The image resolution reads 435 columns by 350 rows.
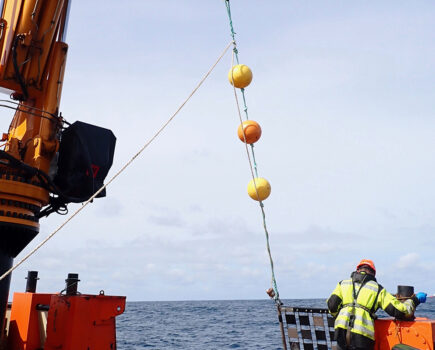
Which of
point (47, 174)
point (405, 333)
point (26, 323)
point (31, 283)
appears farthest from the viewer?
point (31, 283)

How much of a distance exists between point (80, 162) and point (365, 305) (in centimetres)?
519

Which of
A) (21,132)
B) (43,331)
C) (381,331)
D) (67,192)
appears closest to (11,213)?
(67,192)

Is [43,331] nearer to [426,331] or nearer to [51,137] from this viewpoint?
[51,137]

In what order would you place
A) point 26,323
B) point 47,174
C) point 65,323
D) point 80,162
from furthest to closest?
point 26,323, point 80,162, point 47,174, point 65,323

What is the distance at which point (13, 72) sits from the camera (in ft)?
28.3

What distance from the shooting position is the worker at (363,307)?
23.4 feet

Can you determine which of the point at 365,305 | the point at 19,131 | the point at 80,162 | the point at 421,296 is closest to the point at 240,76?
the point at 80,162

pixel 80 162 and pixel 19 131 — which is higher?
pixel 19 131

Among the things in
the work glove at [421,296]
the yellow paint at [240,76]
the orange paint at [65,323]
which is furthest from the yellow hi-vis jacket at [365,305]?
the orange paint at [65,323]

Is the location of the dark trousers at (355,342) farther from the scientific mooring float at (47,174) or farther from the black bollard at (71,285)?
the black bollard at (71,285)

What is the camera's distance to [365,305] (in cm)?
721

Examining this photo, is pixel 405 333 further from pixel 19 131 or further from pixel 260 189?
pixel 19 131

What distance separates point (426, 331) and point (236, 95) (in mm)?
4749

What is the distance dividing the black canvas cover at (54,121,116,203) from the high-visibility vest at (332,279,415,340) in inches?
184
